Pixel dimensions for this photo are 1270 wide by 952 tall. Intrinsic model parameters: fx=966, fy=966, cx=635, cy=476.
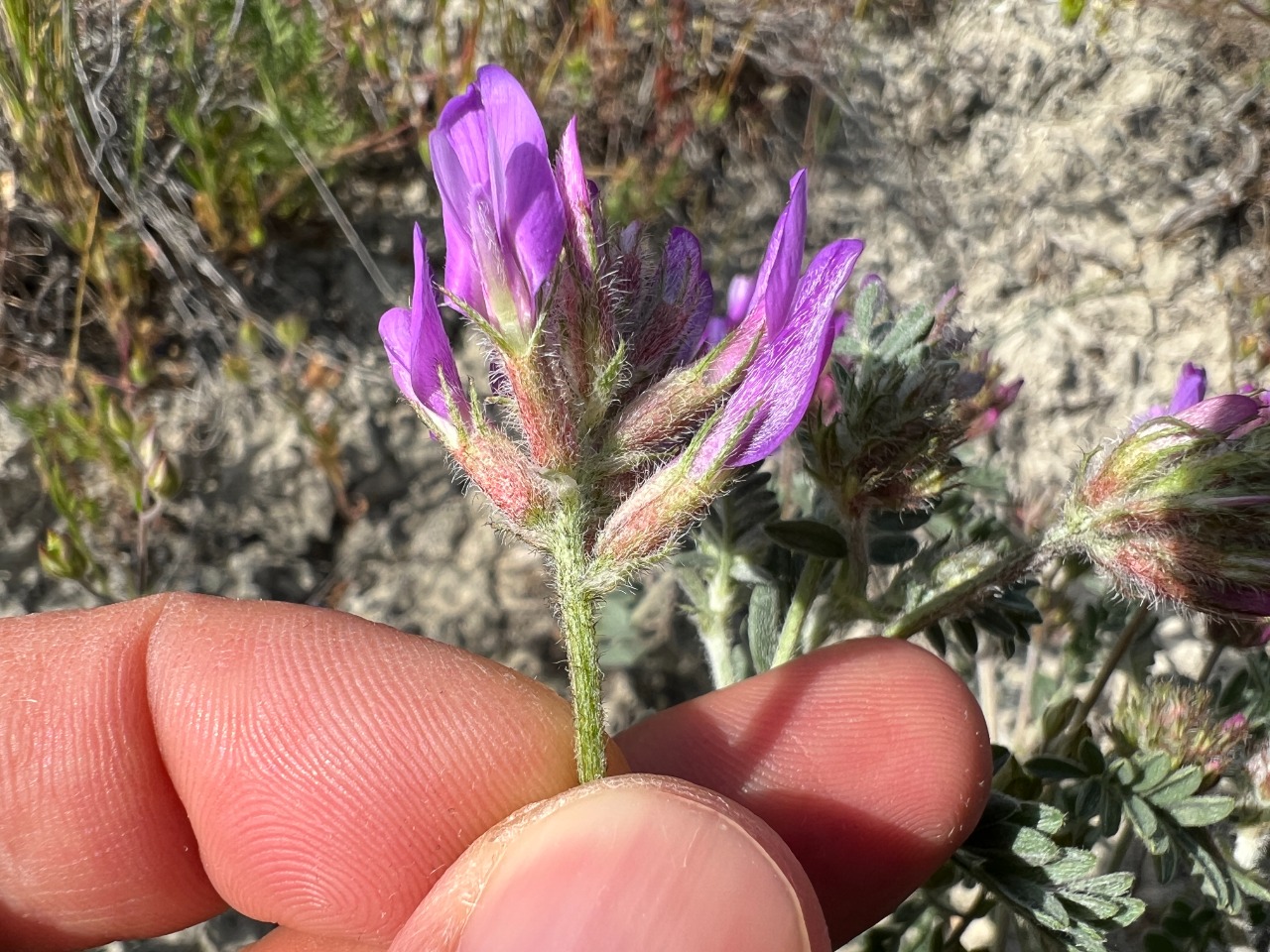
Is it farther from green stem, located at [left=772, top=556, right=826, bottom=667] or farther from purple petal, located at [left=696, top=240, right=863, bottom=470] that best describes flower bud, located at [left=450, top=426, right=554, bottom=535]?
green stem, located at [left=772, top=556, right=826, bottom=667]

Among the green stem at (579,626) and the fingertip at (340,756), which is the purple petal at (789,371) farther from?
the fingertip at (340,756)

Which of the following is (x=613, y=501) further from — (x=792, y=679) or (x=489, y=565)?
(x=489, y=565)

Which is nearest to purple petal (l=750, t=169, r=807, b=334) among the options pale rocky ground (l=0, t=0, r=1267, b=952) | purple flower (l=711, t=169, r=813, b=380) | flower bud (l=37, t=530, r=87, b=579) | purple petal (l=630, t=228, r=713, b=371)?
purple flower (l=711, t=169, r=813, b=380)

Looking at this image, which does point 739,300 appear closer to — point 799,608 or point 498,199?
point 799,608

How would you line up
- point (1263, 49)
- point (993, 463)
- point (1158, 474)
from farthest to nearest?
point (1263, 49) → point (993, 463) → point (1158, 474)

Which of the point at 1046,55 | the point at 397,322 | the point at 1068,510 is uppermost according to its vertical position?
the point at 1046,55

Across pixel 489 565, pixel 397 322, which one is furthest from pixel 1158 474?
pixel 489 565

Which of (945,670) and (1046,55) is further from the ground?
(1046,55)
